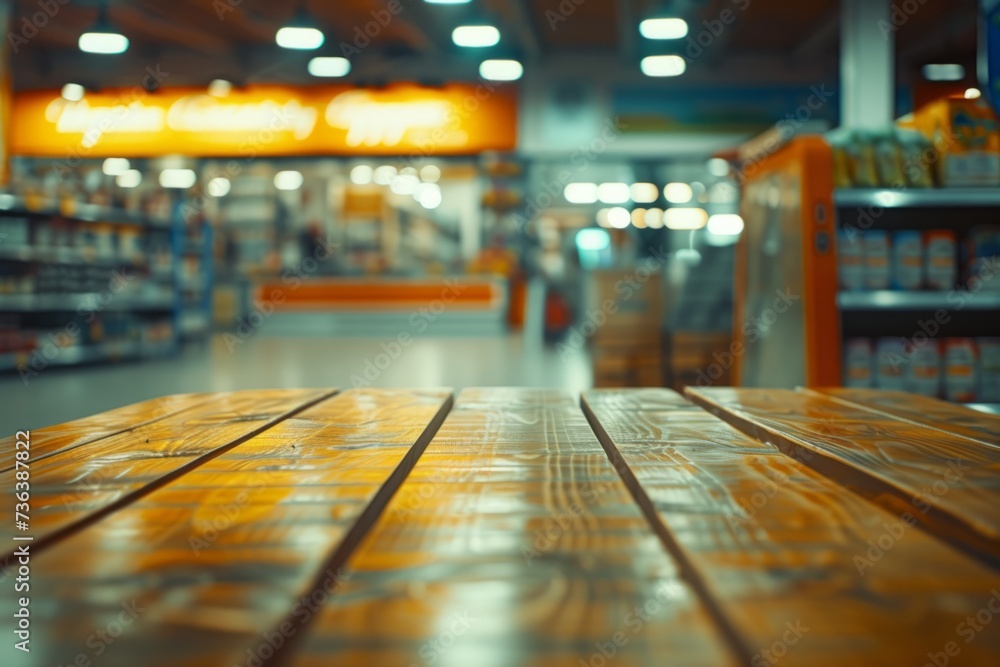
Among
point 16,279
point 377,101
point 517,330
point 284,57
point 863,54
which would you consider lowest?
point 517,330

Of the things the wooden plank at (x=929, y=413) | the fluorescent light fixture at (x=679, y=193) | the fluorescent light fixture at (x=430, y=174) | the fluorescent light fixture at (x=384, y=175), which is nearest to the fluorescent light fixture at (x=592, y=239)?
the fluorescent light fixture at (x=679, y=193)

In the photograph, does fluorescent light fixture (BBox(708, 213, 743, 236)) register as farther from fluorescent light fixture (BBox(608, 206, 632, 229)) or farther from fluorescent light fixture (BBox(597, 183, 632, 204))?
fluorescent light fixture (BBox(597, 183, 632, 204))

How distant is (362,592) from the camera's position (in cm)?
45

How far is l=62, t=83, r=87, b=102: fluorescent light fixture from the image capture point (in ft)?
31.2

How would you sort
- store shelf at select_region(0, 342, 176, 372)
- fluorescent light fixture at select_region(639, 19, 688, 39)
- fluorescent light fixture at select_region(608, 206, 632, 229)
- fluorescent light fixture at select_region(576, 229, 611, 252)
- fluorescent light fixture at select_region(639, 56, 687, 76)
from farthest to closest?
fluorescent light fixture at select_region(576, 229, 611, 252)
fluorescent light fixture at select_region(608, 206, 632, 229)
fluorescent light fixture at select_region(639, 56, 687, 76)
store shelf at select_region(0, 342, 176, 372)
fluorescent light fixture at select_region(639, 19, 688, 39)

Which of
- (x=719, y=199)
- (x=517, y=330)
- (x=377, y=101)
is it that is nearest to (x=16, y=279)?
(x=377, y=101)

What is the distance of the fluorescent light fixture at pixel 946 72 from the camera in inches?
372

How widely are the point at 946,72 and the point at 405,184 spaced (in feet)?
37.0

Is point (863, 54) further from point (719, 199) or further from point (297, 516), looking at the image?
point (719, 199)

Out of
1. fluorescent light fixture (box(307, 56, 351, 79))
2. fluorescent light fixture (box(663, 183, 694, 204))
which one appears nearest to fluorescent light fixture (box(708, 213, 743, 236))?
fluorescent light fixture (box(663, 183, 694, 204))

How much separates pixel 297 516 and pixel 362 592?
0.15 m

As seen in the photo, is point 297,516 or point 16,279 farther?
point 16,279

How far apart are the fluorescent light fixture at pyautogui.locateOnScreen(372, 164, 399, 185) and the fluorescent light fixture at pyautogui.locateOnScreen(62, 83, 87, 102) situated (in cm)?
733

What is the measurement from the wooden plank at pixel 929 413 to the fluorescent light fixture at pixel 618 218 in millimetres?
19098
